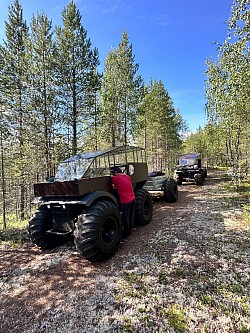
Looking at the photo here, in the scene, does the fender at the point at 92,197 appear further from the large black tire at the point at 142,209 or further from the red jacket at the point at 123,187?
the large black tire at the point at 142,209

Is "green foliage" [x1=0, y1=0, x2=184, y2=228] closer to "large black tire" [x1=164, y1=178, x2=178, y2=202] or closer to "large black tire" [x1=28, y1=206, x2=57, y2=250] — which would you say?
"large black tire" [x1=164, y1=178, x2=178, y2=202]

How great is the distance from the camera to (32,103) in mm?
11500

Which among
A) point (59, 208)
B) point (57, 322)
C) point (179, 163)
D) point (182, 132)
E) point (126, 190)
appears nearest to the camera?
point (57, 322)

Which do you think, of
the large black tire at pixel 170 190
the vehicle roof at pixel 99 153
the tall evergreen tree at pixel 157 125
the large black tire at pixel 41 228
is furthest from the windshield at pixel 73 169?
the tall evergreen tree at pixel 157 125

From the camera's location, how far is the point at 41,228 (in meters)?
4.44

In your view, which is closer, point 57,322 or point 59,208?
point 57,322

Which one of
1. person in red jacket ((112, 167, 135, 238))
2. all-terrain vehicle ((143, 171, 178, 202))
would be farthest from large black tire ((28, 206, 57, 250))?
all-terrain vehicle ((143, 171, 178, 202))

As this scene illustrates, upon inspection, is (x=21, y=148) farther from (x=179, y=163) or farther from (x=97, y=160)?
(x=179, y=163)

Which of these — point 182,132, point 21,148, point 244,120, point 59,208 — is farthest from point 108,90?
point 182,132

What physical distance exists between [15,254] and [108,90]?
13.9 metres

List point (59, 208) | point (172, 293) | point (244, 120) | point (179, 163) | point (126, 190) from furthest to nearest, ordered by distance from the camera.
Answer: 1. point (179, 163)
2. point (244, 120)
3. point (126, 190)
4. point (59, 208)
5. point (172, 293)

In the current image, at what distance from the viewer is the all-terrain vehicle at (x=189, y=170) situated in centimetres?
1326

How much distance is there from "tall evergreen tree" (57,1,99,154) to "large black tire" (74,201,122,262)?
27.4 feet

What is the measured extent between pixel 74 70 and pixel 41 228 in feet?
35.1
